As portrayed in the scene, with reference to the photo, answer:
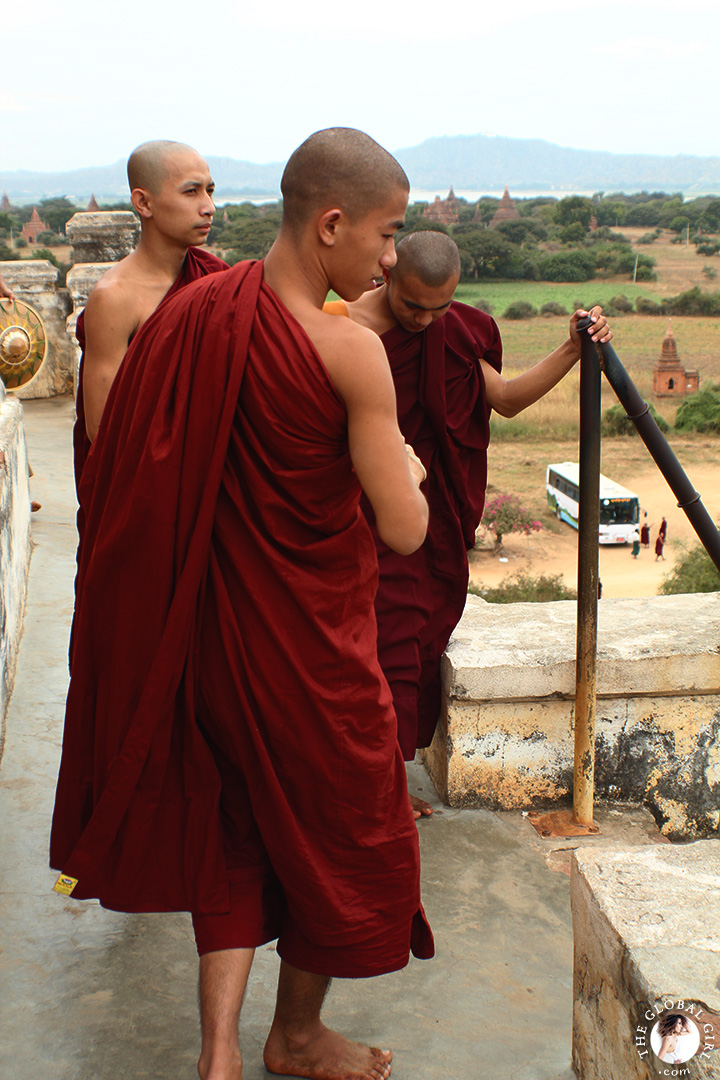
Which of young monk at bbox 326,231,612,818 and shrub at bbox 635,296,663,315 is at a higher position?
shrub at bbox 635,296,663,315

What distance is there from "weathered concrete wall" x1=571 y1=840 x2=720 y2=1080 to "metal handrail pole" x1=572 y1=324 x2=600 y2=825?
34.6 inches

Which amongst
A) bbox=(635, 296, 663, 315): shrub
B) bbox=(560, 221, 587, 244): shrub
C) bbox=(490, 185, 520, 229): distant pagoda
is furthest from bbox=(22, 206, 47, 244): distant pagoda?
bbox=(490, 185, 520, 229): distant pagoda

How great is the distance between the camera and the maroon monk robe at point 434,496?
8.75 feet

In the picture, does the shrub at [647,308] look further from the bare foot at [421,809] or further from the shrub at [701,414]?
the bare foot at [421,809]

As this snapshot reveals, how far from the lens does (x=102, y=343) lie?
2.35 metres

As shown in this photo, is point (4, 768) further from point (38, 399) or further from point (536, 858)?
point (38, 399)

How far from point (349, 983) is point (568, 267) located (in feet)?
176

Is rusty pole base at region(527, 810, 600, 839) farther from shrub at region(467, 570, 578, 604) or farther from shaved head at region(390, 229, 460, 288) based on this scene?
shrub at region(467, 570, 578, 604)

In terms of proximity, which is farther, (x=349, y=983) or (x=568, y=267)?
(x=568, y=267)

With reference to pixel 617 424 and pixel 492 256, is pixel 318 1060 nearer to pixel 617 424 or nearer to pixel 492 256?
pixel 617 424

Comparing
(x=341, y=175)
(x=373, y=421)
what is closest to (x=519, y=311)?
(x=341, y=175)

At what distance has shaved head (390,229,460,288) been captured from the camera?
2416mm

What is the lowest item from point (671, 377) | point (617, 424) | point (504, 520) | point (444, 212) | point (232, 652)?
point (504, 520)

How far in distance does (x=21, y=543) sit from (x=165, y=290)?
173 centimetres
